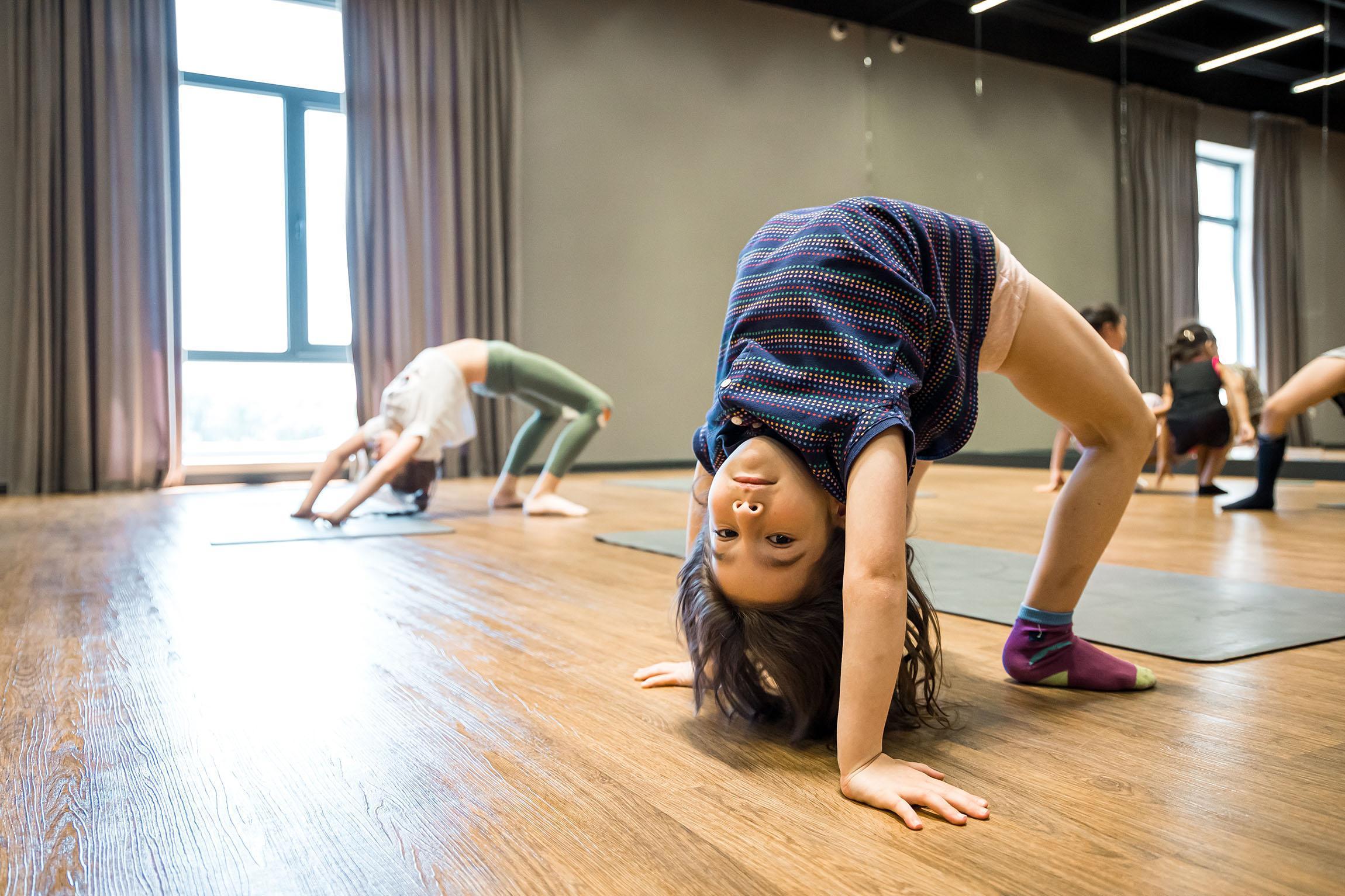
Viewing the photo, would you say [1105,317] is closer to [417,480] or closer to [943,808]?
[417,480]

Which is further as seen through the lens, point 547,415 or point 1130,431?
point 547,415

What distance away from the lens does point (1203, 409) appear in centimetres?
427

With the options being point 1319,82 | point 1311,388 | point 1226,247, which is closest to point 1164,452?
point 1311,388

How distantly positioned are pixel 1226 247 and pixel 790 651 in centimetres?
526

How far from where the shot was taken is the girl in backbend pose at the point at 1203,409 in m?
4.26

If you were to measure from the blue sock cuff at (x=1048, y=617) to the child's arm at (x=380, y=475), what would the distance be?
249 centimetres

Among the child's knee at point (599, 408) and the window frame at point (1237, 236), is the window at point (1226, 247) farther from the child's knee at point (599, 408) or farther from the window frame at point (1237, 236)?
the child's knee at point (599, 408)

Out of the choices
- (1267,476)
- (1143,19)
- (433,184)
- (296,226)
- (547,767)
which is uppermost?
(1143,19)

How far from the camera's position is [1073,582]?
130 cm

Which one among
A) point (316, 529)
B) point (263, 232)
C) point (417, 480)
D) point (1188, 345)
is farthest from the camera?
point (263, 232)

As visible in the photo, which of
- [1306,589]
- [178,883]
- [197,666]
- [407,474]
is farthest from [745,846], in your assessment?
[407,474]

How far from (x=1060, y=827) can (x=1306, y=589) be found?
1.47 metres

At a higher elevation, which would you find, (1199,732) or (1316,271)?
(1316,271)

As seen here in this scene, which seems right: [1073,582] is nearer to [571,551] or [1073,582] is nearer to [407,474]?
[571,551]
